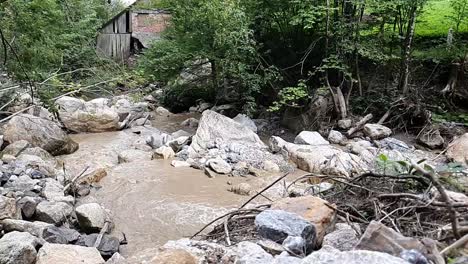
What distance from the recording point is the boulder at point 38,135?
7574 millimetres

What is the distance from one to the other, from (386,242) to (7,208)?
12.9ft

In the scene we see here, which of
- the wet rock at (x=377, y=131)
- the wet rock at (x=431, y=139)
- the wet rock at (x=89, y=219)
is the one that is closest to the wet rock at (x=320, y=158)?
the wet rock at (x=377, y=131)

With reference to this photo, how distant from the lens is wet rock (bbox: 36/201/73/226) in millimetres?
4688

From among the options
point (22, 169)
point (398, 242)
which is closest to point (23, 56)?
point (22, 169)

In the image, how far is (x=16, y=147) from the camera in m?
7.11

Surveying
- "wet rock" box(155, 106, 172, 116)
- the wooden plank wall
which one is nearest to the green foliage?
"wet rock" box(155, 106, 172, 116)

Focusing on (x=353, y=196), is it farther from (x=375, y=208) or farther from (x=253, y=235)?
(x=253, y=235)

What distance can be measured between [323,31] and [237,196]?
193 inches

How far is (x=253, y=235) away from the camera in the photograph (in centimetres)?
273

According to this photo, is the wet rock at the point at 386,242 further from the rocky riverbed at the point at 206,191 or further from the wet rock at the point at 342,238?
the wet rock at the point at 342,238

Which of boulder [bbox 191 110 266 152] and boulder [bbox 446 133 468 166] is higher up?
boulder [bbox 446 133 468 166]

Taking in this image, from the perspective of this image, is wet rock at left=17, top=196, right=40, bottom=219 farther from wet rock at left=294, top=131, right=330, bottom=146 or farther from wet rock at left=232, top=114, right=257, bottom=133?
wet rock at left=232, top=114, right=257, bottom=133

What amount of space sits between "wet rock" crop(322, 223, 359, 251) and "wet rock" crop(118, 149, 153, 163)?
17.4 feet

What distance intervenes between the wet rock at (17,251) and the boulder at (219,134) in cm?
440
